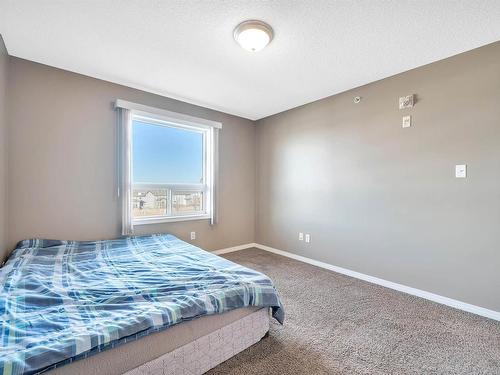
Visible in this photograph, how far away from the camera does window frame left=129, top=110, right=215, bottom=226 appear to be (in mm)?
3076

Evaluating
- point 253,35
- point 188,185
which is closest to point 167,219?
point 188,185

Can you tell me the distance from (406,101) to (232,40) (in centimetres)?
193

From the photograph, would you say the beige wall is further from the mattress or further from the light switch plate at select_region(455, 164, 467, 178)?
the light switch plate at select_region(455, 164, 467, 178)

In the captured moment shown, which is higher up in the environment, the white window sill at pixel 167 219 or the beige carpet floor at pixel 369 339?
the white window sill at pixel 167 219

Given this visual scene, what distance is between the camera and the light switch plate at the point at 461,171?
2.15m

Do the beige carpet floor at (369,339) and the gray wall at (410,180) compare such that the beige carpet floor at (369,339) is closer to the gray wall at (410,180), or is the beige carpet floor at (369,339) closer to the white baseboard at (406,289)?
the white baseboard at (406,289)

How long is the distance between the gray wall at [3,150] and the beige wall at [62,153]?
73 millimetres

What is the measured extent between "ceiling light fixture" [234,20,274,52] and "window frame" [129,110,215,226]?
1.69 metres

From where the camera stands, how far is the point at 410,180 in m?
2.49

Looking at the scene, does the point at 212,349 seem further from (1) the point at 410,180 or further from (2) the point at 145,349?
(1) the point at 410,180

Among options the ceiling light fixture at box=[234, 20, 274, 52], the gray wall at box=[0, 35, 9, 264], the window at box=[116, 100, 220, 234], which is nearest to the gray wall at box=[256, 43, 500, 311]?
the window at box=[116, 100, 220, 234]

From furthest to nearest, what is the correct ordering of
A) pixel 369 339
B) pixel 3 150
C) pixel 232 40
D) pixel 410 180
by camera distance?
pixel 410 180 < pixel 3 150 < pixel 232 40 < pixel 369 339

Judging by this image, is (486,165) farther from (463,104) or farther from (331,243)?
(331,243)

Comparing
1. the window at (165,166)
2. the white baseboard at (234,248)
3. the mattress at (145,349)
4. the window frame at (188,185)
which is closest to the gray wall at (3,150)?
the window at (165,166)
